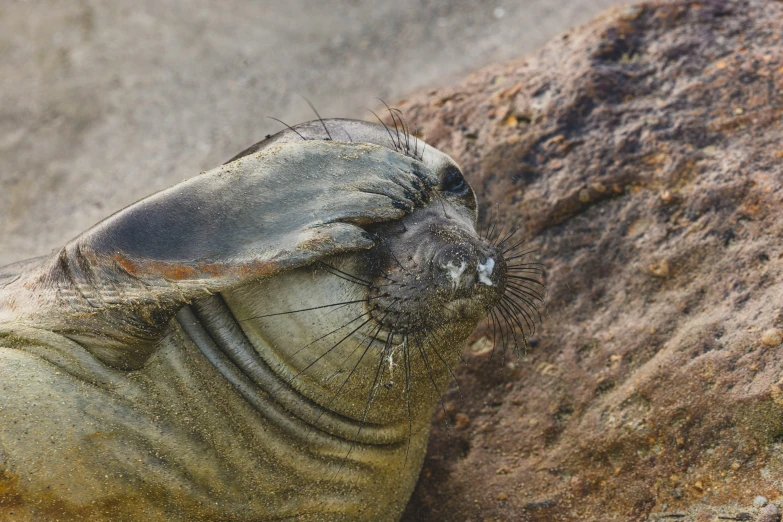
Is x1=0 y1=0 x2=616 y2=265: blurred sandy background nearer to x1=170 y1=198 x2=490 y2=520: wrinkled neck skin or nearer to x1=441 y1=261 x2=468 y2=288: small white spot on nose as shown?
x1=170 y1=198 x2=490 y2=520: wrinkled neck skin

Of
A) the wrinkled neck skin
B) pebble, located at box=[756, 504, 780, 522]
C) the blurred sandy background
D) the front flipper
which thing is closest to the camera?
the front flipper

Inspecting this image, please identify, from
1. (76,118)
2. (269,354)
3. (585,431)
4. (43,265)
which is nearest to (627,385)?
(585,431)

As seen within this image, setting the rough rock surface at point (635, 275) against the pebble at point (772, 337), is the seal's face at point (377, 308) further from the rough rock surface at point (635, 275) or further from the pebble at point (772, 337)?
the pebble at point (772, 337)

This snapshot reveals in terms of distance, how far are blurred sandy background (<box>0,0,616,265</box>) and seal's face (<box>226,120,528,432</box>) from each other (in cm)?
297

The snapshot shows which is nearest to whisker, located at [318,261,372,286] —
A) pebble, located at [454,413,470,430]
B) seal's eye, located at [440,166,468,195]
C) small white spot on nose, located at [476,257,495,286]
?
small white spot on nose, located at [476,257,495,286]

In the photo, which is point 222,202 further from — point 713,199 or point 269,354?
point 713,199

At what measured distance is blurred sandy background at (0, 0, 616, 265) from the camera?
5.56 metres

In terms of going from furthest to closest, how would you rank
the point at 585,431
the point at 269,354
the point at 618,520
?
the point at 585,431, the point at 618,520, the point at 269,354

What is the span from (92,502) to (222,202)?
108 centimetres

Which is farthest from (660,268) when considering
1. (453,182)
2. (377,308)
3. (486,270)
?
(377,308)

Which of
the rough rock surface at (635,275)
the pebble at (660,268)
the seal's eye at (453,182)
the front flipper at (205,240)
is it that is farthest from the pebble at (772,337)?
the front flipper at (205,240)

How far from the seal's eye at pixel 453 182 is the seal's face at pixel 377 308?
208mm

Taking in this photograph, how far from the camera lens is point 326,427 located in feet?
9.86

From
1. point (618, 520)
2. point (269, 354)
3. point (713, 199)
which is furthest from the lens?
point (713, 199)
